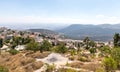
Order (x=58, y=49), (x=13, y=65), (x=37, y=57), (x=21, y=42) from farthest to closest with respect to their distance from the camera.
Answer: (x=21, y=42)
(x=58, y=49)
(x=37, y=57)
(x=13, y=65)

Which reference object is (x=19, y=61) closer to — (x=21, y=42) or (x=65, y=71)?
(x=65, y=71)

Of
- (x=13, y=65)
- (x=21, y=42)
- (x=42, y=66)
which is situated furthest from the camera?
(x=21, y=42)

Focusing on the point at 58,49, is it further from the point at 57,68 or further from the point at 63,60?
the point at 57,68

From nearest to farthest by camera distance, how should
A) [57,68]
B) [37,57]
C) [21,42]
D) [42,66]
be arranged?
[57,68] < [42,66] < [37,57] < [21,42]

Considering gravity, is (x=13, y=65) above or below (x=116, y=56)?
below

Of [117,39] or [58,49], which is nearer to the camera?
[58,49]

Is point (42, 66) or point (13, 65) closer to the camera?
point (42, 66)

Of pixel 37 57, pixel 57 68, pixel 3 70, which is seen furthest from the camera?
pixel 37 57

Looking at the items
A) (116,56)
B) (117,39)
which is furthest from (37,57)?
(117,39)

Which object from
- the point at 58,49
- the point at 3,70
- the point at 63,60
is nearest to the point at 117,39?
the point at 58,49
